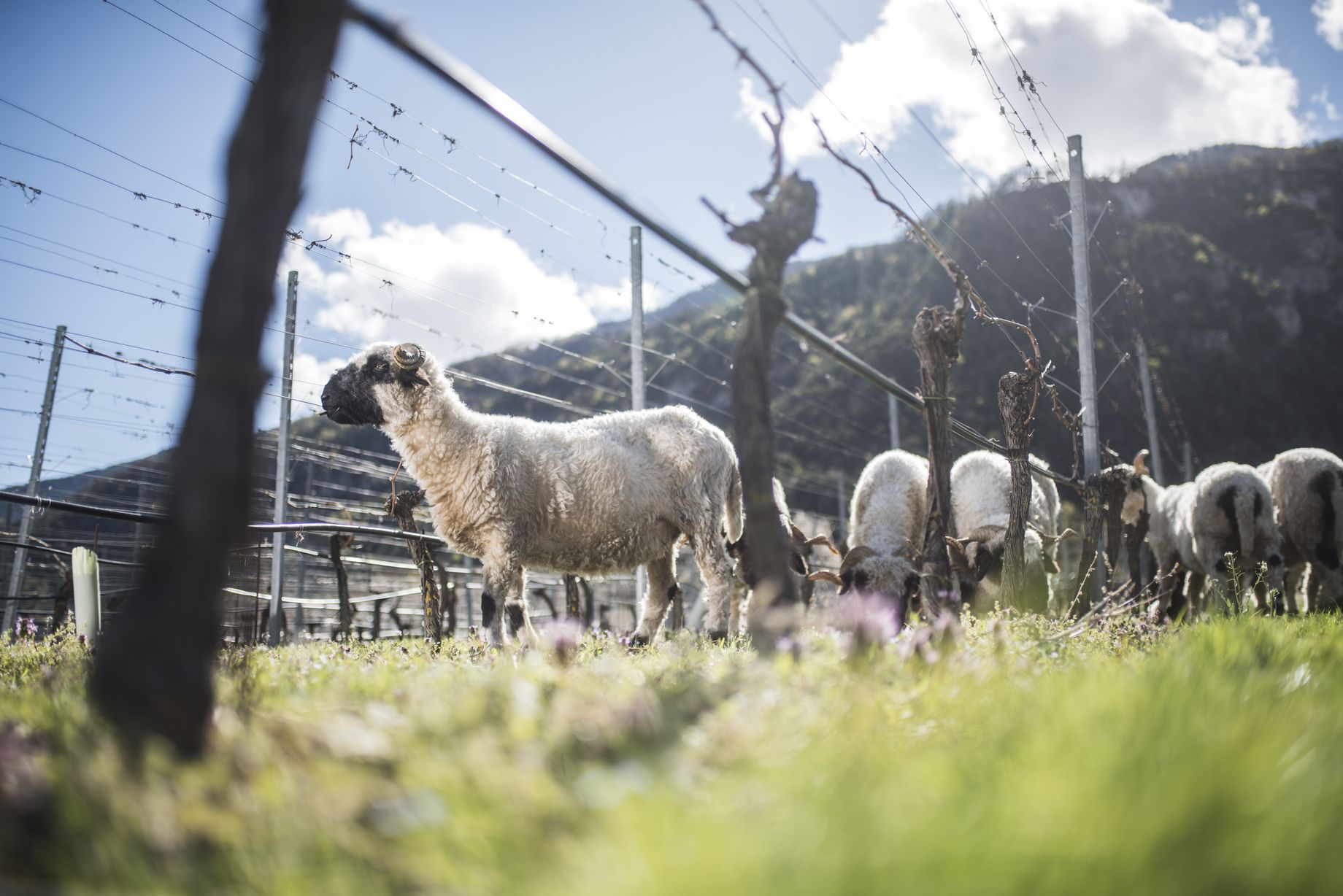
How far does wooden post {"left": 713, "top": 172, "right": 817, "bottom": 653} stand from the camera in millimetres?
2379

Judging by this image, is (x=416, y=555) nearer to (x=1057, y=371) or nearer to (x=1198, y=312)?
(x=1057, y=371)

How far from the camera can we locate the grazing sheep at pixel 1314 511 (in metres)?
8.98

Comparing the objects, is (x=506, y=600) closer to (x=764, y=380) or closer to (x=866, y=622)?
(x=764, y=380)

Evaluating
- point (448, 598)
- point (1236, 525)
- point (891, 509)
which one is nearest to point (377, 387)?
point (891, 509)

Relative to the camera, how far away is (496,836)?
0.90 metres

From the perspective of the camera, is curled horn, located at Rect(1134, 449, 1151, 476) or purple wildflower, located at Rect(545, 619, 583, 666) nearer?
purple wildflower, located at Rect(545, 619, 583, 666)

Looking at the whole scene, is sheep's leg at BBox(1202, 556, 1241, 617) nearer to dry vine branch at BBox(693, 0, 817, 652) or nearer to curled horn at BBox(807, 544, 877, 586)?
curled horn at BBox(807, 544, 877, 586)

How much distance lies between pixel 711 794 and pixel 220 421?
1.02 m

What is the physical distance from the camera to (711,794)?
1.05 meters

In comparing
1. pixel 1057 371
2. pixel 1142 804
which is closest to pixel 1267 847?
pixel 1142 804

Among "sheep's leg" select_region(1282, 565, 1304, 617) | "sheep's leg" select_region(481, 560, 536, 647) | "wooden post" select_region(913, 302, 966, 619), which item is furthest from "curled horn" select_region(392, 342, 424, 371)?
"sheep's leg" select_region(1282, 565, 1304, 617)

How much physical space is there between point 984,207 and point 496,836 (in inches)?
2344

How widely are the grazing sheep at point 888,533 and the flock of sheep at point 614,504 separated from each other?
15 millimetres

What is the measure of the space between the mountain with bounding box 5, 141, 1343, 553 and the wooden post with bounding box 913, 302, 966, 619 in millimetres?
23436
